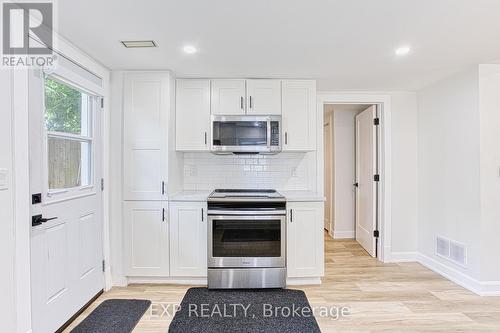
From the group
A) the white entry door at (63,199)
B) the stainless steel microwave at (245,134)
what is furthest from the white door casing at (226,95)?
the white entry door at (63,199)

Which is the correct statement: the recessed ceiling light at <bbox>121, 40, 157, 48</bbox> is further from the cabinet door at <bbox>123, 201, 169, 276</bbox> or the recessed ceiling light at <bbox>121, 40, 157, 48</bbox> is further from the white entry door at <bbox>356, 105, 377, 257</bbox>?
the white entry door at <bbox>356, 105, 377, 257</bbox>

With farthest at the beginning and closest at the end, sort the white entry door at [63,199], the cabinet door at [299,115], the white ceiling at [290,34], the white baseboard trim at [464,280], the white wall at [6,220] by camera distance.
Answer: the cabinet door at [299,115] < the white baseboard trim at [464,280] < the white entry door at [63,199] < the white ceiling at [290,34] < the white wall at [6,220]

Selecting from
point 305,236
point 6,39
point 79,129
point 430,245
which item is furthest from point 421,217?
point 6,39

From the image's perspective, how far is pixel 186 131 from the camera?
323 centimetres

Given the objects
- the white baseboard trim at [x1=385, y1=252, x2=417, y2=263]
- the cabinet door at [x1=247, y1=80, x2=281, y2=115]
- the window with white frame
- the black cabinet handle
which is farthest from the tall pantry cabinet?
the white baseboard trim at [x1=385, y1=252, x2=417, y2=263]

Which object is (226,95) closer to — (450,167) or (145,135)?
(145,135)

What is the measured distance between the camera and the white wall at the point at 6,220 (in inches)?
63.5

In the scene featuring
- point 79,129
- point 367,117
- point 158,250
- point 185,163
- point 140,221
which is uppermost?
point 367,117

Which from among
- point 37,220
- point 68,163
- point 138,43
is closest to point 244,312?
point 37,220

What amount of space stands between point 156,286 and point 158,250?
40 centimetres

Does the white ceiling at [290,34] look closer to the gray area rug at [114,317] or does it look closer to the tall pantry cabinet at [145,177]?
the tall pantry cabinet at [145,177]

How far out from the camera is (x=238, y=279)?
9.55 ft

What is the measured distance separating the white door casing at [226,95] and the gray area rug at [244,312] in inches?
78.1

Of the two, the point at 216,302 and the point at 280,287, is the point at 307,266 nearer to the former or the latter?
the point at 280,287
